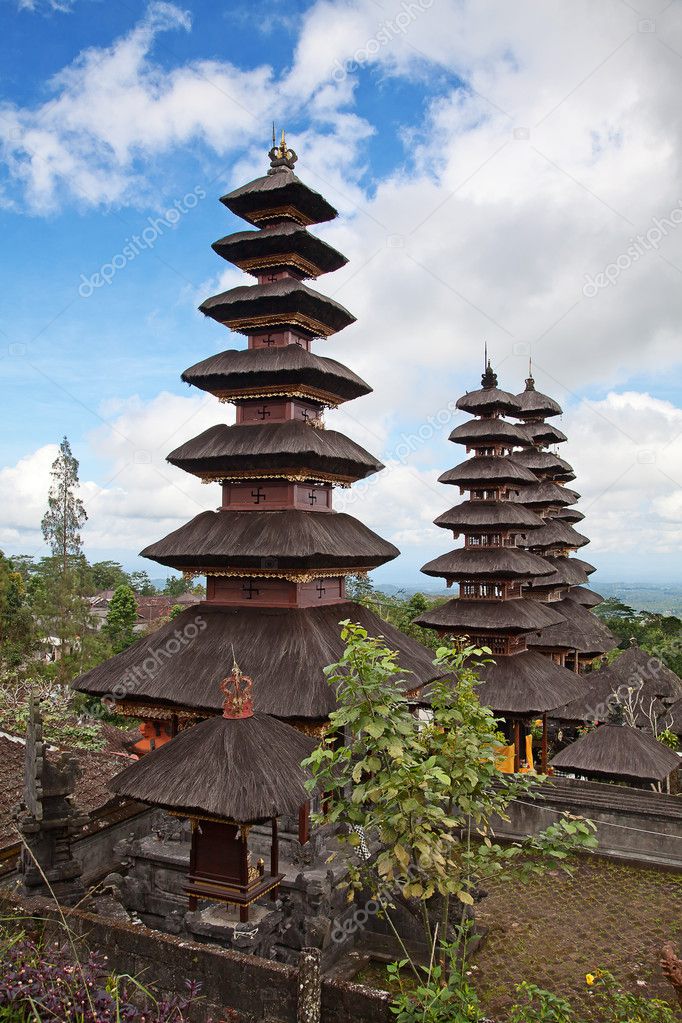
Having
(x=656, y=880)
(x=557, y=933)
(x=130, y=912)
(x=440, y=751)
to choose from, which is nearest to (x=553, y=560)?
(x=656, y=880)

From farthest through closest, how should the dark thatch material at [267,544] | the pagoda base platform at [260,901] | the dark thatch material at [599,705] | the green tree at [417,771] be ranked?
the dark thatch material at [599,705] < the dark thatch material at [267,544] < the pagoda base platform at [260,901] < the green tree at [417,771]

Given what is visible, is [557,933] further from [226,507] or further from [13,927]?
[226,507]

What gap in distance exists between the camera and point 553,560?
3173 centimetres

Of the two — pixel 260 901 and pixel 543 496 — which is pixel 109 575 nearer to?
pixel 543 496

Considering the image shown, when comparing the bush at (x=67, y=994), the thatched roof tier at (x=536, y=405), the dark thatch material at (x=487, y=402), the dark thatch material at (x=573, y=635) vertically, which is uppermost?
the thatched roof tier at (x=536, y=405)

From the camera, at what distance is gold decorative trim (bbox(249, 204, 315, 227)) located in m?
16.4

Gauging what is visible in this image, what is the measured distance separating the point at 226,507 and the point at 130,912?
797 centimetres

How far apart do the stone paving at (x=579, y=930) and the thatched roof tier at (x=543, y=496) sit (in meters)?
17.5

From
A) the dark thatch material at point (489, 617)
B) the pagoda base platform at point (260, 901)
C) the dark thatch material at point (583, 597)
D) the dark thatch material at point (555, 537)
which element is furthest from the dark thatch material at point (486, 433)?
the pagoda base platform at point (260, 901)

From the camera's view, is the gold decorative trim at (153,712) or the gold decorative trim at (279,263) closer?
the gold decorative trim at (153,712)

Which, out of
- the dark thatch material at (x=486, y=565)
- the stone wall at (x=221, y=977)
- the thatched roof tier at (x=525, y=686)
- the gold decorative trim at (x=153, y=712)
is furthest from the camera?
the dark thatch material at (x=486, y=565)

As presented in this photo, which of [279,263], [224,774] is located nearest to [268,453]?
[279,263]

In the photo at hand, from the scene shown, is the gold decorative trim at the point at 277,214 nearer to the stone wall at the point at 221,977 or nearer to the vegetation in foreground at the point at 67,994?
the stone wall at the point at 221,977

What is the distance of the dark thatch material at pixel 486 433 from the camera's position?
2403cm
